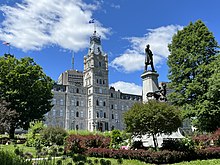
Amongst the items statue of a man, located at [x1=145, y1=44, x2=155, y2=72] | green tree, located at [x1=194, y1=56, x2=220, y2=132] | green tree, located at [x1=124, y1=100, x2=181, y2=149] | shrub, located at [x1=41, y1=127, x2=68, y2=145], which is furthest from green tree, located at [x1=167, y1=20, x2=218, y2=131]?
shrub, located at [x1=41, y1=127, x2=68, y2=145]

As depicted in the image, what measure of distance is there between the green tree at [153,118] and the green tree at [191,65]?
29.2ft

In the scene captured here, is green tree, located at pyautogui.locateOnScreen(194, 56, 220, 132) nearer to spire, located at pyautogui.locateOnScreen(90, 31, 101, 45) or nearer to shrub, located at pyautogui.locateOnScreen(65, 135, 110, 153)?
shrub, located at pyautogui.locateOnScreen(65, 135, 110, 153)

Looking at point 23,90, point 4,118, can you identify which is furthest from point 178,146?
point 23,90

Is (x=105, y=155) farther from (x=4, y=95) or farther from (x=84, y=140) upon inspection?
(x=4, y=95)

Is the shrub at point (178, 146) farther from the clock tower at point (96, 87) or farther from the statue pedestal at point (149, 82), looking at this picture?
the clock tower at point (96, 87)

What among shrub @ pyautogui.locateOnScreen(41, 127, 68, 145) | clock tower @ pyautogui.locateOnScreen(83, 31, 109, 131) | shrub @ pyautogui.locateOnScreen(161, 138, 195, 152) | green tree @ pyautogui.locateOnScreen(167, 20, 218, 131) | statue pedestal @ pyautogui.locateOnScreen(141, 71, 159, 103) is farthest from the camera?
clock tower @ pyautogui.locateOnScreen(83, 31, 109, 131)

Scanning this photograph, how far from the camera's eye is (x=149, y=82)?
59.2 ft

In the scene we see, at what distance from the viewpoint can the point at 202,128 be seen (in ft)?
72.9

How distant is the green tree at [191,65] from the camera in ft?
72.3

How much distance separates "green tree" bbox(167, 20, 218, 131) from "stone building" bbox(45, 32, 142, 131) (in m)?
48.8

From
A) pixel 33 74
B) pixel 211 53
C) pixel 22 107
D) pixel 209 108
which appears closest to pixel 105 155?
pixel 209 108

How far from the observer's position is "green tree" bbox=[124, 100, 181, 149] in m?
13.1

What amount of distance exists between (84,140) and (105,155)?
3073 mm

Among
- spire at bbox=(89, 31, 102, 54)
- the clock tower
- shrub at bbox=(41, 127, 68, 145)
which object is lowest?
shrub at bbox=(41, 127, 68, 145)
